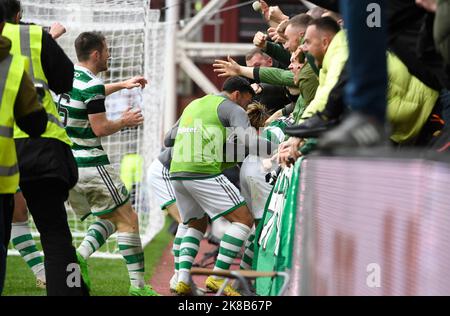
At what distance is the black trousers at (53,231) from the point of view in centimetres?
593

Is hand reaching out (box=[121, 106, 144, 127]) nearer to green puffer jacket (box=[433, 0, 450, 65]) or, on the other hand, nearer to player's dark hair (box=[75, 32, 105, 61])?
player's dark hair (box=[75, 32, 105, 61])

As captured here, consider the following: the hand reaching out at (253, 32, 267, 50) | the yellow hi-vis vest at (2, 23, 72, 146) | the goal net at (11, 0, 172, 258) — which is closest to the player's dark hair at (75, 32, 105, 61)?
the hand reaching out at (253, 32, 267, 50)

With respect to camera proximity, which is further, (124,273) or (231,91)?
(124,273)

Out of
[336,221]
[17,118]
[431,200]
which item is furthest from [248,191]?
[431,200]

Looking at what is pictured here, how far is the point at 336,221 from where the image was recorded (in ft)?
13.9

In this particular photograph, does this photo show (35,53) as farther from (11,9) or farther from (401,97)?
(401,97)

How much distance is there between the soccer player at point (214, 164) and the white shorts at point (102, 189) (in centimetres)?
72

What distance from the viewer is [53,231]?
596 centimetres

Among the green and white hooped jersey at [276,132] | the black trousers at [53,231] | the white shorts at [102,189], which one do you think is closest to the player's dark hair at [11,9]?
the black trousers at [53,231]

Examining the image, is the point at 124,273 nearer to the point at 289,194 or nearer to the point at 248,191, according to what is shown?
the point at 248,191

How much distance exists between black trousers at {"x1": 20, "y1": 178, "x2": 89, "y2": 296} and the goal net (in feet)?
20.0

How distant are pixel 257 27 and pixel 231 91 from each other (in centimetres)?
1806

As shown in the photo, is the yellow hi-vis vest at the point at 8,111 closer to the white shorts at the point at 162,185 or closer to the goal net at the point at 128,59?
the white shorts at the point at 162,185

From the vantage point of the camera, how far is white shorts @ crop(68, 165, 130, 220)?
7.92 m
